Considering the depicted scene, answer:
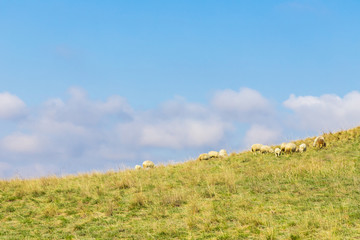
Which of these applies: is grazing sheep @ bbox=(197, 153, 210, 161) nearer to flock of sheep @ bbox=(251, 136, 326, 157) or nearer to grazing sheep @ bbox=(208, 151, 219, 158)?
grazing sheep @ bbox=(208, 151, 219, 158)

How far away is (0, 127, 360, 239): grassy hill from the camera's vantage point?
10453mm

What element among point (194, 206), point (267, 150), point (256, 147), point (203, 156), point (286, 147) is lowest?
point (194, 206)

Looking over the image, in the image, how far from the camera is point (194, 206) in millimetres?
13117

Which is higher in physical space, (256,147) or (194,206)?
(256,147)

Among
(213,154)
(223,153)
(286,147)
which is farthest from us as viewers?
(223,153)

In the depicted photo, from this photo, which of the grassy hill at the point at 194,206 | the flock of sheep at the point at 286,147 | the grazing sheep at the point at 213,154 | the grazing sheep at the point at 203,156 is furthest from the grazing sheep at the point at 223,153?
the grassy hill at the point at 194,206

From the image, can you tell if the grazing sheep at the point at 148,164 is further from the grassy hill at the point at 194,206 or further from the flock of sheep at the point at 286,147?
the flock of sheep at the point at 286,147

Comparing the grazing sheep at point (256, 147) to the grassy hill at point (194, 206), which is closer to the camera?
the grassy hill at point (194, 206)

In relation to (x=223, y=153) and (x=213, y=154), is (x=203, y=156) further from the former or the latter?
(x=223, y=153)

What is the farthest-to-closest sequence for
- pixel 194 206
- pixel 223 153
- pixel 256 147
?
pixel 223 153 → pixel 256 147 → pixel 194 206

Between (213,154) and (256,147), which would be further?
(213,154)

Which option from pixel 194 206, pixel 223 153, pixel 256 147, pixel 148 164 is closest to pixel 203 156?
pixel 223 153

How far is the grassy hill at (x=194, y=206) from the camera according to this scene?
1045cm

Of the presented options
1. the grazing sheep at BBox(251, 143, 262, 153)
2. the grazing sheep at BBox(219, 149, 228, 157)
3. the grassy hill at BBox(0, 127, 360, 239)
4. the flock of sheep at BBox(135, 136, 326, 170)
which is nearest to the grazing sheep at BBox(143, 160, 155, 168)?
the flock of sheep at BBox(135, 136, 326, 170)
